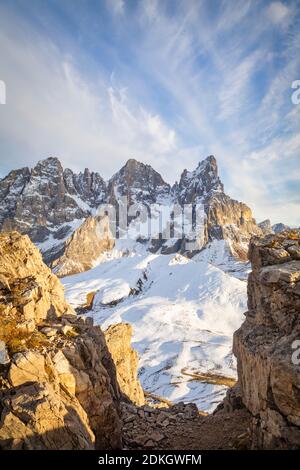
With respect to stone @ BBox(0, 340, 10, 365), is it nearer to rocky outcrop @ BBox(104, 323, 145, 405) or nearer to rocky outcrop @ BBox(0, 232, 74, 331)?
rocky outcrop @ BBox(0, 232, 74, 331)

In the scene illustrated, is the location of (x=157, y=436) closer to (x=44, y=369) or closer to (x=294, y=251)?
(x=44, y=369)

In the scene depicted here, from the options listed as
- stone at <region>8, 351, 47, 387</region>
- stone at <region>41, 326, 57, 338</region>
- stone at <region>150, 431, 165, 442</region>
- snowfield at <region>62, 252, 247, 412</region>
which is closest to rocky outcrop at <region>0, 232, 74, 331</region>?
stone at <region>41, 326, 57, 338</region>

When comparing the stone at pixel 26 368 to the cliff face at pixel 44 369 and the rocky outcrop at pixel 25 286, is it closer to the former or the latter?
the cliff face at pixel 44 369

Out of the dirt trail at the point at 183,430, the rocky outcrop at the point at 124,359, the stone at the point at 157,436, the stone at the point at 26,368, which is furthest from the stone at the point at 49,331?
the rocky outcrop at the point at 124,359

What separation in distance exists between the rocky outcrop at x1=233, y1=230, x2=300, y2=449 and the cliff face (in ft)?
22.9

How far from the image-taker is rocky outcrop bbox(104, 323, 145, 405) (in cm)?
3180

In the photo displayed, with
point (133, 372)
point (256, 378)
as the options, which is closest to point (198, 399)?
point (133, 372)

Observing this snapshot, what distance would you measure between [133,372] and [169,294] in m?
99.1

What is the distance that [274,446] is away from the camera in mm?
12367

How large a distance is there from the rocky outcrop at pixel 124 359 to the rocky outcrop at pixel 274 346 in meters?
16.8

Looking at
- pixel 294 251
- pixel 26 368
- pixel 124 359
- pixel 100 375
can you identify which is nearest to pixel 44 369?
pixel 26 368

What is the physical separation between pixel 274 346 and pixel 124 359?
22691 millimetres

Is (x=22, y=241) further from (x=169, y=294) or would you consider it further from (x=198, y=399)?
(x=169, y=294)
